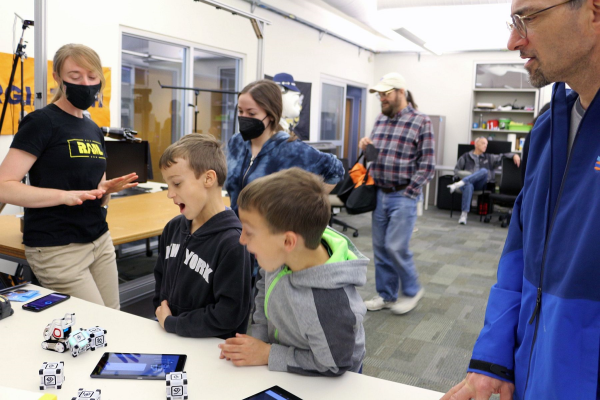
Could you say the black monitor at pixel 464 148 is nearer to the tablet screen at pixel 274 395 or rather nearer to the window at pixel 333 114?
the window at pixel 333 114

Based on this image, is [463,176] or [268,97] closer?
[268,97]

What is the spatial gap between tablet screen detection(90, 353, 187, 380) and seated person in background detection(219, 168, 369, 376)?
12cm

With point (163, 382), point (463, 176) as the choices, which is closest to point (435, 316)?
point (163, 382)

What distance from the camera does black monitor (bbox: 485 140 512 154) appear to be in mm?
7730

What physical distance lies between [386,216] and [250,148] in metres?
1.38

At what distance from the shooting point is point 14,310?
1520mm

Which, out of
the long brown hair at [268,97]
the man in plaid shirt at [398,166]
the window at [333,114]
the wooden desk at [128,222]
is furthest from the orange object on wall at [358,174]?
the window at [333,114]

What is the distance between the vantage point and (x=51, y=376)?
3.55 ft

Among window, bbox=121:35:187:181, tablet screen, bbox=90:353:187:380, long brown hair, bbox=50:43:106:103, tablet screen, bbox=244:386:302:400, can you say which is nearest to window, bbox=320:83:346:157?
window, bbox=121:35:187:181

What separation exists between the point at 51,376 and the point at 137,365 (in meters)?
0.19

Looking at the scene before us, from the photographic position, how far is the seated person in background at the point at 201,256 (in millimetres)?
1393

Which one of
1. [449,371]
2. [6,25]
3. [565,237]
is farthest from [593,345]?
[6,25]

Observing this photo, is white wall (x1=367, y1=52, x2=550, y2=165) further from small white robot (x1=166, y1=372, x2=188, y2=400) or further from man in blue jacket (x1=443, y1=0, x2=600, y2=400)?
small white robot (x1=166, y1=372, x2=188, y2=400)

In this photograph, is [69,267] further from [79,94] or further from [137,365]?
[137,365]
